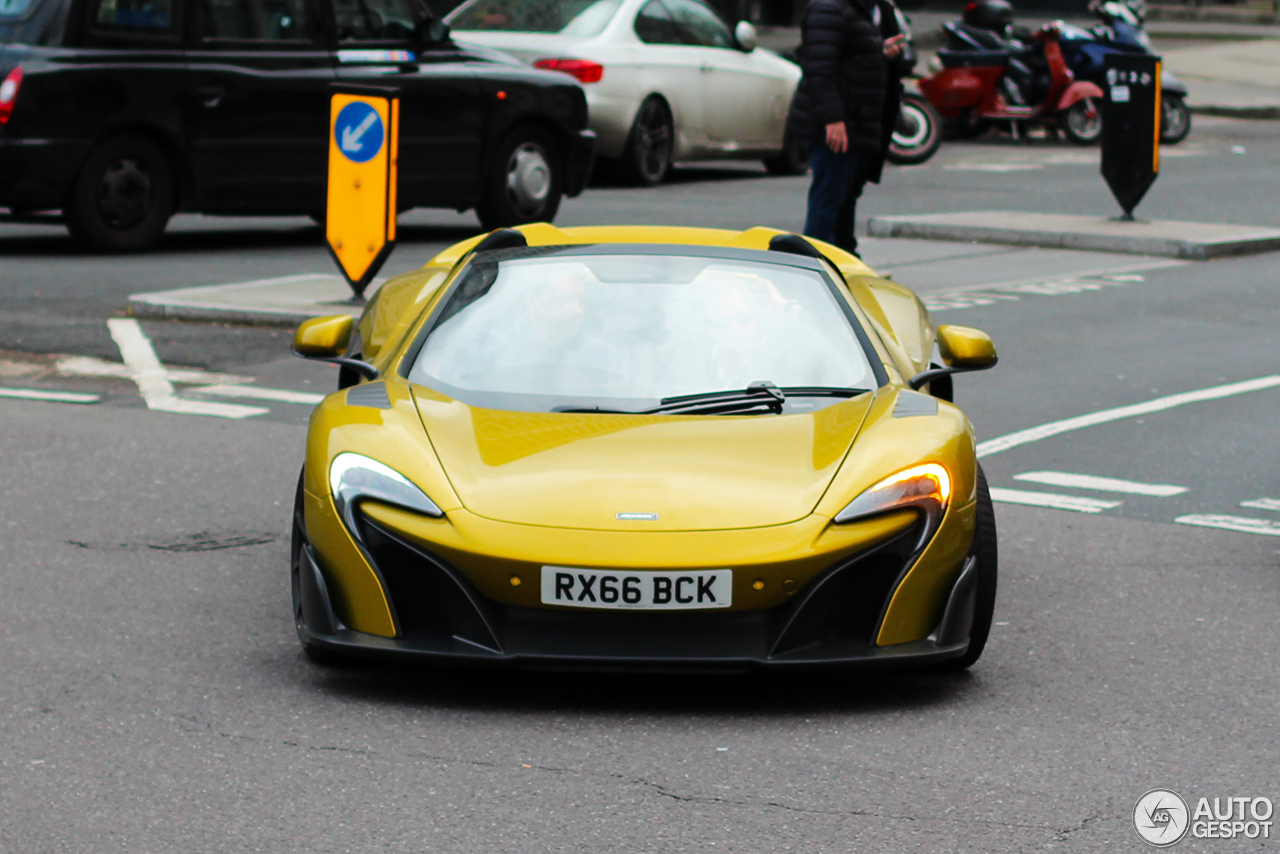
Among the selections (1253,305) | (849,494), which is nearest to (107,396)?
(849,494)

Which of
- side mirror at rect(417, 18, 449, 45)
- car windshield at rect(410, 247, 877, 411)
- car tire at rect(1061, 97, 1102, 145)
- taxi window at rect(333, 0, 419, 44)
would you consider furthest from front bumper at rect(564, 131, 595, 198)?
car tire at rect(1061, 97, 1102, 145)

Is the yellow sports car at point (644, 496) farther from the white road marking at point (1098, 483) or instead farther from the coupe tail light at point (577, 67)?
the coupe tail light at point (577, 67)

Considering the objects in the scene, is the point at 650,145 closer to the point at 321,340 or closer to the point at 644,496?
the point at 321,340

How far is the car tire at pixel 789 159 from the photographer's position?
66.2 ft

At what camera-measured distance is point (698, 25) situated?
748 inches

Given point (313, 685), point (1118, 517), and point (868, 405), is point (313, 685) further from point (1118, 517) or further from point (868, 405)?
point (1118, 517)

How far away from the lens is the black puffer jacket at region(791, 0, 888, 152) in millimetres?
11719

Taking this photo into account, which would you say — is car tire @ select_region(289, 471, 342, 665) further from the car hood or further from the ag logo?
the ag logo

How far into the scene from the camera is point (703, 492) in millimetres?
4926

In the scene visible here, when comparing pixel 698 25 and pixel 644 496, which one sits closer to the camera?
pixel 644 496

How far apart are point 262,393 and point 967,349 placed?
4.39m

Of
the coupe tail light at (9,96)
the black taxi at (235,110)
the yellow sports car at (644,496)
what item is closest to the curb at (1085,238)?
the black taxi at (235,110)

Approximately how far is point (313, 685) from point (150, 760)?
0.68 metres

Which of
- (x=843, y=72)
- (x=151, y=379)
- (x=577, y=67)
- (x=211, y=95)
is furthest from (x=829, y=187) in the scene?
(x=577, y=67)
